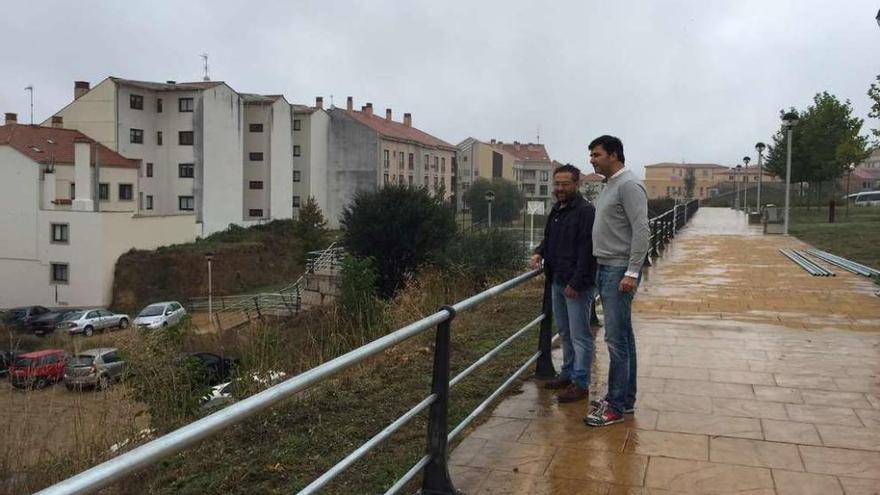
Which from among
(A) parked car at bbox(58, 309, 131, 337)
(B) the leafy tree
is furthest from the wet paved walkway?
(A) parked car at bbox(58, 309, 131, 337)

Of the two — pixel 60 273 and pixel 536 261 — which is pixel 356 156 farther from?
pixel 536 261

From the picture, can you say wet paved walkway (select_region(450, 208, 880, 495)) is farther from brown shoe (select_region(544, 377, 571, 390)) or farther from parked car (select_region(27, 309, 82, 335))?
parked car (select_region(27, 309, 82, 335))

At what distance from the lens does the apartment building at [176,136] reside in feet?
171

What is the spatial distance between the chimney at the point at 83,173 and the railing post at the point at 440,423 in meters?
45.9

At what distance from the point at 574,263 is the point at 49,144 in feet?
165

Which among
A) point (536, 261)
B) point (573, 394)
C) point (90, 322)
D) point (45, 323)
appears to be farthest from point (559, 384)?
point (45, 323)

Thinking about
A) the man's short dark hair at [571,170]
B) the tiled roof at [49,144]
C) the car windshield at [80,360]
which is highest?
the tiled roof at [49,144]

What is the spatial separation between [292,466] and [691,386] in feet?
10.4

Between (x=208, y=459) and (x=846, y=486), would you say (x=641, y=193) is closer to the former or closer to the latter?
(x=846, y=486)

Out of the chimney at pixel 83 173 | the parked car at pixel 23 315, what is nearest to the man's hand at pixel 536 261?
the parked car at pixel 23 315

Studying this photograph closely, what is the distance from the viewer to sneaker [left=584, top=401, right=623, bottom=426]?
4922mm

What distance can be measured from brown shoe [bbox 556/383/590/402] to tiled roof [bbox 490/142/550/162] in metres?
109

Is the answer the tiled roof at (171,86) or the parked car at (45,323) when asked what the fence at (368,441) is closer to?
the parked car at (45,323)

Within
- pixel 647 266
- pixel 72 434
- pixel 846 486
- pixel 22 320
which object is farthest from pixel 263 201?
pixel 846 486
